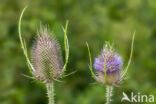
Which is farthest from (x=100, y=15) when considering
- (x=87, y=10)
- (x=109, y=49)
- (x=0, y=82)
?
(x=109, y=49)

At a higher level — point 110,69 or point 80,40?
point 80,40

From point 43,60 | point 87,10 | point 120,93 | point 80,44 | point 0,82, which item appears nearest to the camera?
point 43,60

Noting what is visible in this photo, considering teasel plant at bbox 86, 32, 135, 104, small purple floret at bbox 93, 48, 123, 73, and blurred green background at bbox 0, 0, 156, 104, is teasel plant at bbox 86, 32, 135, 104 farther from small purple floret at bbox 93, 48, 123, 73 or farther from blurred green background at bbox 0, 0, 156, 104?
blurred green background at bbox 0, 0, 156, 104

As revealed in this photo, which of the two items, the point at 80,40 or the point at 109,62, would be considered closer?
the point at 109,62

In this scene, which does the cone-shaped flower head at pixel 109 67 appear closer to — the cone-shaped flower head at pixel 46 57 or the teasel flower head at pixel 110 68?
the teasel flower head at pixel 110 68

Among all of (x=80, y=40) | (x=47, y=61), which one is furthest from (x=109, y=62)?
(x=80, y=40)

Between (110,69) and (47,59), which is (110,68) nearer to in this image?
(110,69)

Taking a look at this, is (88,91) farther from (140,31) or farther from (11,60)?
(140,31)

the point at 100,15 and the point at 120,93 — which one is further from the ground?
the point at 100,15
